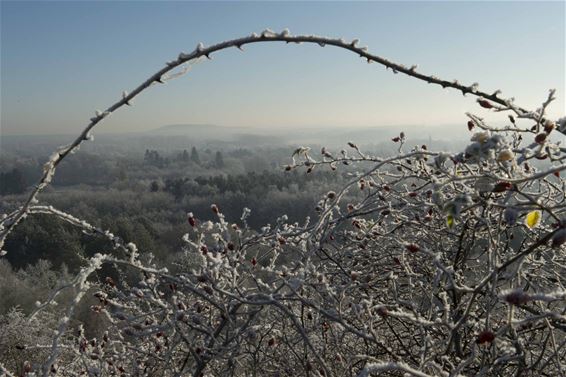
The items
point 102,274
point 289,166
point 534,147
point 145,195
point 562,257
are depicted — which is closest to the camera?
point 534,147

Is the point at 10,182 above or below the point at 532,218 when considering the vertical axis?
below

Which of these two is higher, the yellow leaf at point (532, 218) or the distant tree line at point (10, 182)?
the yellow leaf at point (532, 218)

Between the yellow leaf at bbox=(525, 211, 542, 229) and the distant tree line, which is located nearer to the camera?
the yellow leaf at bbox=(525, 211, 542, 229)

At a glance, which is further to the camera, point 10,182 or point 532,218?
point 10,182

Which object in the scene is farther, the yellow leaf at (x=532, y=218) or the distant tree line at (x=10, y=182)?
the distant tree line at (x=10, y=182)

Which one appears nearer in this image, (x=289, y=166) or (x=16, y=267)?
(x=289, y=166)

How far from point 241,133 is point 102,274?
143062mm

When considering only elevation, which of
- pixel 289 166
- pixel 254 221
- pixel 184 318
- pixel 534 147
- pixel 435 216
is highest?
pixel 534 147

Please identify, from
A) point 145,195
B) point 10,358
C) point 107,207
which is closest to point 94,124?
point 10,358

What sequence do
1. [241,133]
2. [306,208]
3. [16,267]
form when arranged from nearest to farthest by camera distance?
[16,267]
[306,208]
[241,133]

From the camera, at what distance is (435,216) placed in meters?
2.43

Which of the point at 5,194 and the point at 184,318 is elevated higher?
the point at 184,318

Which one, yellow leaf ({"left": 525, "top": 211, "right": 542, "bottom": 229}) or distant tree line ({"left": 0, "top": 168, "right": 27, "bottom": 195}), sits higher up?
yellow leaf ({"left": 525, "top": 211, "right": 542, "bottom": 229})

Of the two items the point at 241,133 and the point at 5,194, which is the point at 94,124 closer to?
the point at 5,194
